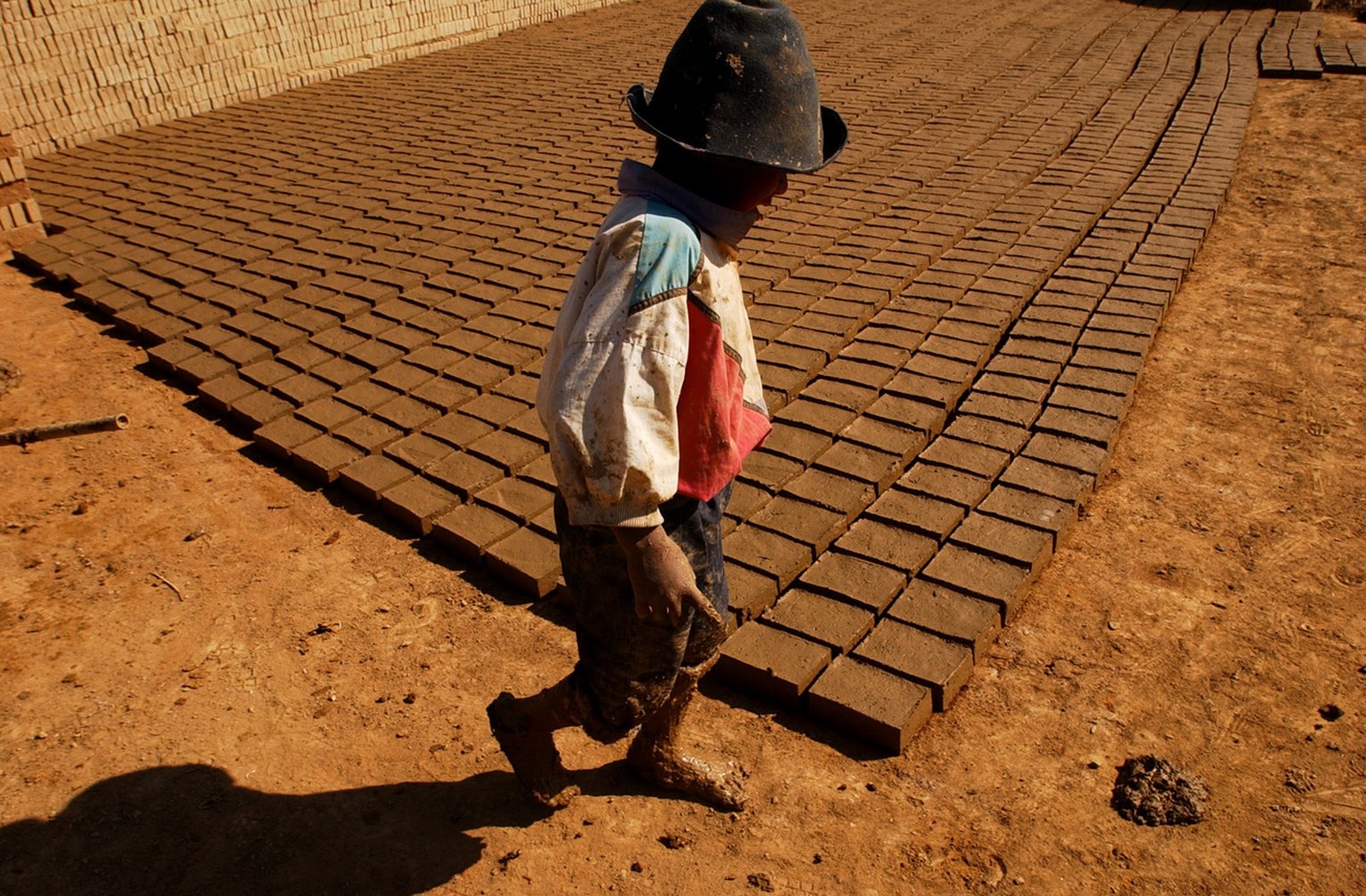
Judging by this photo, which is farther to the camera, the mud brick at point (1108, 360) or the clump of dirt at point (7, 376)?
the clump of dirt at point (7, 376)

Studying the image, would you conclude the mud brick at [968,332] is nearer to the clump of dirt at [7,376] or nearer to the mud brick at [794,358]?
the mud brick at [794,358]

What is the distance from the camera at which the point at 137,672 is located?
2.81m

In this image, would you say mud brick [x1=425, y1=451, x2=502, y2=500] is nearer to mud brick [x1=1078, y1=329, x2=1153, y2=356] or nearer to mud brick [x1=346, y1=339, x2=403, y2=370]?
mud brick [x1=346, y1=339, x2=403, y2=370]

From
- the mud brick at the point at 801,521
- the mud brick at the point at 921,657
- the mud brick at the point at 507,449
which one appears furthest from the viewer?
the mud brick at the point at 507,449

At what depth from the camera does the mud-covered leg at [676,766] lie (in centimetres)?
237

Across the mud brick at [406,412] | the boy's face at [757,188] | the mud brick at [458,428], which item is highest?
the boy's face at [757,188]

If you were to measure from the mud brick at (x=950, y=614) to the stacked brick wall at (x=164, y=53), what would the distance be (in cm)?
726

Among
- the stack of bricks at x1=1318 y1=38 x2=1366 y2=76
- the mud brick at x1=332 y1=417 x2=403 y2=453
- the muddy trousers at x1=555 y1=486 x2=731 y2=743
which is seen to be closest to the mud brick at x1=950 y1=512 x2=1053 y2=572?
the muddy trousers at x1=555 y1=486 x2=731 y2=743

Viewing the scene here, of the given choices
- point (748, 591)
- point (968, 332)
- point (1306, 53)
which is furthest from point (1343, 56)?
point (748, 591)

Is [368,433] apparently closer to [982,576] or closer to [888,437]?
[888,437]

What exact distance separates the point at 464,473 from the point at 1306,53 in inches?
381

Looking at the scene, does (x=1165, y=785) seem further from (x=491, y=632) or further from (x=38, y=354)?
(x=38, y=354)

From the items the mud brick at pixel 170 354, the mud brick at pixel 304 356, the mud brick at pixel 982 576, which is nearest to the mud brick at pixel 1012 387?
the mud brick at pixel 982 576

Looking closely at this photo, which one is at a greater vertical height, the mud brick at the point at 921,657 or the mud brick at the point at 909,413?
the mud brick at the point at 909,413
